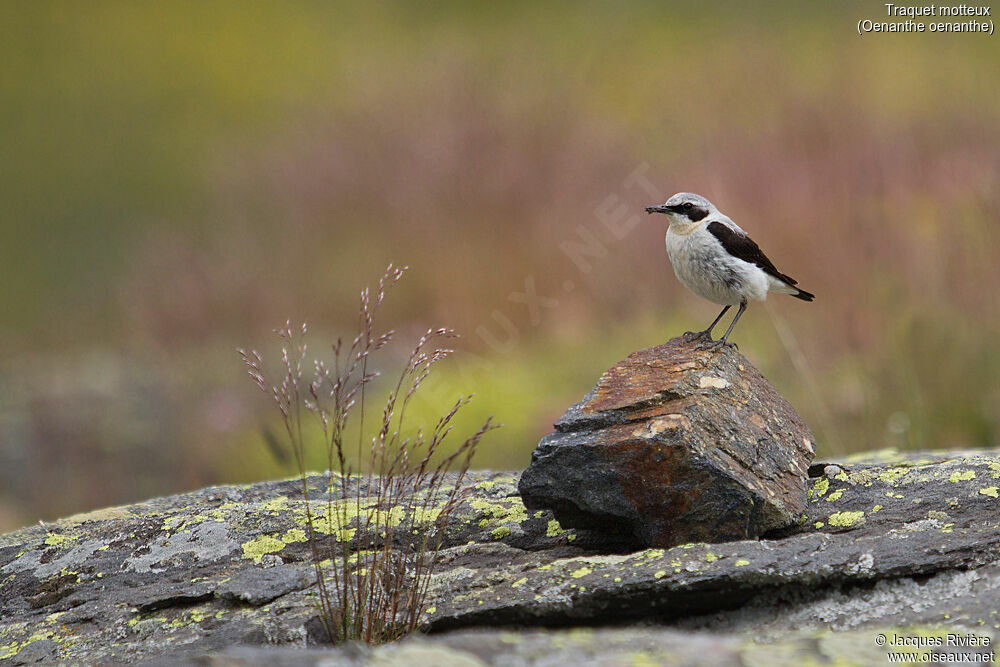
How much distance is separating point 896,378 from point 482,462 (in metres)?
3.36

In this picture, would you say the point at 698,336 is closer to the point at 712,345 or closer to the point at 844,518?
the point at 712,345

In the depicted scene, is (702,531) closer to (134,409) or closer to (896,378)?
(896,378)

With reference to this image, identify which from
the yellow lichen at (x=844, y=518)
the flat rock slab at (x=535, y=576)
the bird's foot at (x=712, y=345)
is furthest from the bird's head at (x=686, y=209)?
the yellow lichen at (x=844, y=518)

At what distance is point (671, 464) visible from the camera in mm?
3689

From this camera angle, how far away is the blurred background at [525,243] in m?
8.26

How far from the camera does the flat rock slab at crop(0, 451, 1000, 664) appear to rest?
10.4ft

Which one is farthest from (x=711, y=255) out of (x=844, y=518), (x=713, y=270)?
(x=844, y=518)

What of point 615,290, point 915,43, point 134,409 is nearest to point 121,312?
point 134,409

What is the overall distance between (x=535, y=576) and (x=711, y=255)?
212 cm

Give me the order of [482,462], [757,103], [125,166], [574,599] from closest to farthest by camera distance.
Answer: [574,599] → [482,462] → [757,103] → [125,166]

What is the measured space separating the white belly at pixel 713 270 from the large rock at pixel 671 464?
2.74 feet

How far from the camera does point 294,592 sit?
12.1 feet

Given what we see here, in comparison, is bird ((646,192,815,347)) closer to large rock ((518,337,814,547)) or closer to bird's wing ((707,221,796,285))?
bird's wing ((707,221,796,285))

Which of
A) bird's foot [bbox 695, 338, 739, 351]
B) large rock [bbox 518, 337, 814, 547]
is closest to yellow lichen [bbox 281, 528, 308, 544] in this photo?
large rock [bbox 518, 337, 814, 547]
